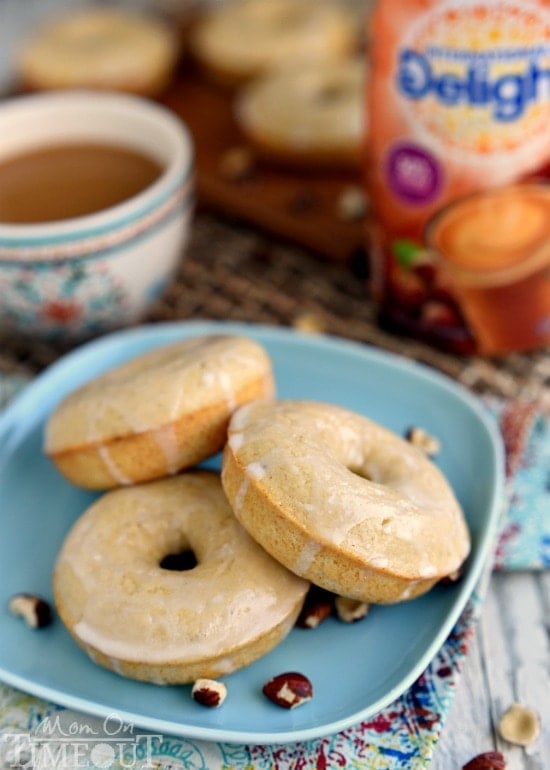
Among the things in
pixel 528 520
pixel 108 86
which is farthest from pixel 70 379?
pixel 108 86

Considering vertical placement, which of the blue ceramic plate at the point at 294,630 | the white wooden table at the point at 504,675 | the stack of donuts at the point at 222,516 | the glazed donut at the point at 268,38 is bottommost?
the white wooden table at the point at 504,675

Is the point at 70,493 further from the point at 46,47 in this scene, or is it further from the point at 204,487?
the point at 46,47

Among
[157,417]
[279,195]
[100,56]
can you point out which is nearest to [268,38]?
[100,56]

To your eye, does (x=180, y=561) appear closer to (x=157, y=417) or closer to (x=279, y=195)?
(x=157, y=417)

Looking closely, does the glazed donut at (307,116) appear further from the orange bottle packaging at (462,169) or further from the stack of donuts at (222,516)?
the stack of donuts at (222,516)

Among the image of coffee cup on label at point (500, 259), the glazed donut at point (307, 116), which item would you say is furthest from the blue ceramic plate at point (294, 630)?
the glazed donut at point (307, 116)
